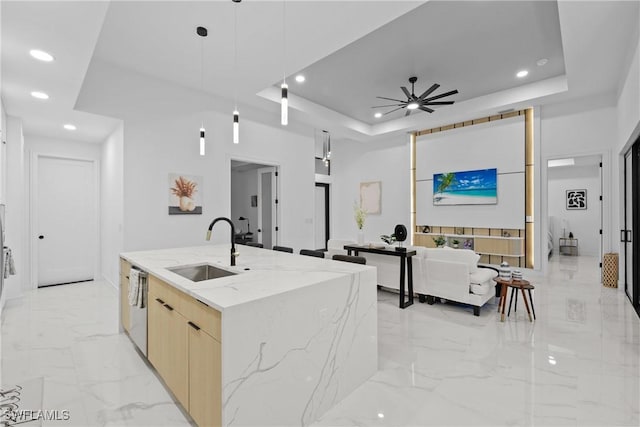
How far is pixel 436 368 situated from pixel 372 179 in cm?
639

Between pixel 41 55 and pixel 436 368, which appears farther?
pixel 41 55

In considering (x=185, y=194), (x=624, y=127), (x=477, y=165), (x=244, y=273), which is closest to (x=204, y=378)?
(x=244, y=273)

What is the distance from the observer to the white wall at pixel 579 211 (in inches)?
325

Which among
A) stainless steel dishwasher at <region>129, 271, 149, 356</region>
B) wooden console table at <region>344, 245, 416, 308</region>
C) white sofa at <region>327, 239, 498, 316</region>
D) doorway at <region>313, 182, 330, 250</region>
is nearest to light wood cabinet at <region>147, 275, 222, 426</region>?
stainless steel dishwasher at <region>129, 271, 149, 356</region>

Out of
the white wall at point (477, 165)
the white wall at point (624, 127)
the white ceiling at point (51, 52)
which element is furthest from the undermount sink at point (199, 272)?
the white wall at point (477, 165)

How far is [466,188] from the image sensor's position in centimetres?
661

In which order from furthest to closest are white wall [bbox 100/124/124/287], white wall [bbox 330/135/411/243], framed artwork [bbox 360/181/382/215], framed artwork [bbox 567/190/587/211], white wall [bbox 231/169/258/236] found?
framed artwork [bbox 567/190/587/211] < framed artwork [bbox 360/181/382/215] < white wall [bbox 231/169/258/236] < white wall [bbox 330/135/411/243] < white wall [bbox 100/124/124/287]

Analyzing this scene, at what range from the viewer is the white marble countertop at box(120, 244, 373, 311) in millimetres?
1597

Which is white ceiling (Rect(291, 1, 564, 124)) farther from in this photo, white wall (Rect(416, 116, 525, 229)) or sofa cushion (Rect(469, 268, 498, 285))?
sofa cushion (Rect(469, 268, 498, 285))

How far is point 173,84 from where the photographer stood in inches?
178

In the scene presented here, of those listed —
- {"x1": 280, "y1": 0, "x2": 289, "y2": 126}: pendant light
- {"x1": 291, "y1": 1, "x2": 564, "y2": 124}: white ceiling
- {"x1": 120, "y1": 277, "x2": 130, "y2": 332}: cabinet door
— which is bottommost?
{"x1": 120, "y1": 277, "x2": 130, "y2": 332}: cabinet door

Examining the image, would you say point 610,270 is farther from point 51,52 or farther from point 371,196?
point 51,52

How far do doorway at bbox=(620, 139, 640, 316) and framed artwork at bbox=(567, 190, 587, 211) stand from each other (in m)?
4.87

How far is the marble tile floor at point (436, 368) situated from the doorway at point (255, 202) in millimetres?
3227
